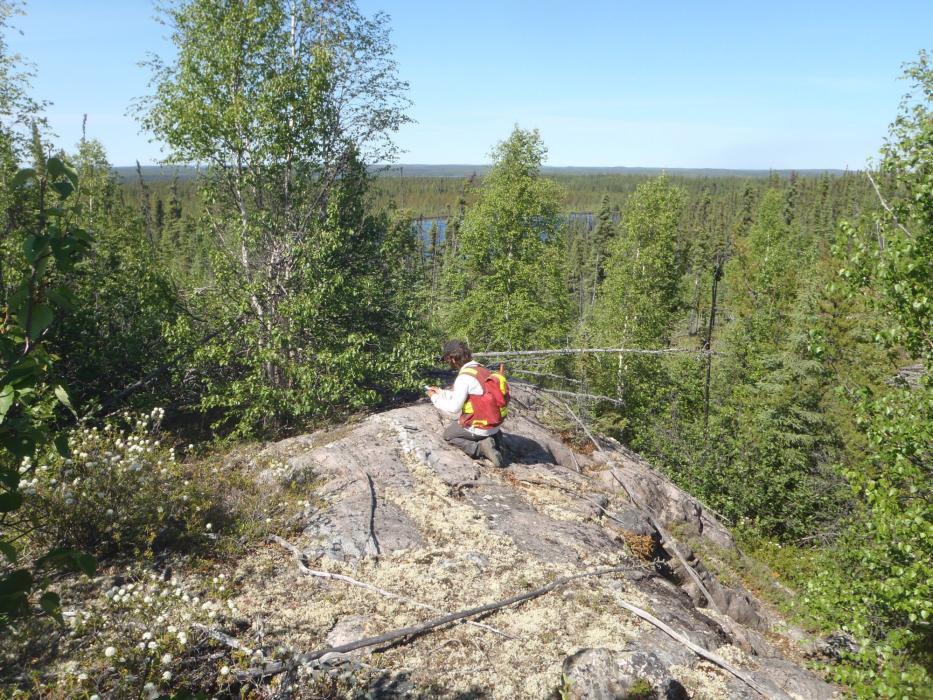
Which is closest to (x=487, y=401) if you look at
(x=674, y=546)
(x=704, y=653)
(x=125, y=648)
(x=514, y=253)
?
(x=674, y=546)

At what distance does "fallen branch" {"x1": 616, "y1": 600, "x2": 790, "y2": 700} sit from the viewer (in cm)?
476

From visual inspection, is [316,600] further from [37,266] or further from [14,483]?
[37,266]

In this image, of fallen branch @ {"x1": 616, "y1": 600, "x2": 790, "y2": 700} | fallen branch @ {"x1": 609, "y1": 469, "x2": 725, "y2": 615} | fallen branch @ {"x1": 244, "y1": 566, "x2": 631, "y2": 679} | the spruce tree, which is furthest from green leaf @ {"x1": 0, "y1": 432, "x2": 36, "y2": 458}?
the spruce tree

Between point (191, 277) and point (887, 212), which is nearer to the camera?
point (887, 212)

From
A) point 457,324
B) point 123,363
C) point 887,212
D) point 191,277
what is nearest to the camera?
point 887,212

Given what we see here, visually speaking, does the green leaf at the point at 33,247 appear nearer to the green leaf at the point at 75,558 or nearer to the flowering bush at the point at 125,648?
A: the green leaf at the point at 75,558

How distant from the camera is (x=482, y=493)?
732 cm

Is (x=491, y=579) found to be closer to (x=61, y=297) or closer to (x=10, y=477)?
(x=10, y=477)

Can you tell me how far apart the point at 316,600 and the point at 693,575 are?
4870mm

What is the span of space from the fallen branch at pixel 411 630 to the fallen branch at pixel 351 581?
16cm

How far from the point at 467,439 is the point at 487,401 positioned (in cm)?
73

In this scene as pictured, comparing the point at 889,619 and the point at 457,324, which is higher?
the point at 457,324

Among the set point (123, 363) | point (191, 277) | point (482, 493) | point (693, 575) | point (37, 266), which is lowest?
point (693, 575)

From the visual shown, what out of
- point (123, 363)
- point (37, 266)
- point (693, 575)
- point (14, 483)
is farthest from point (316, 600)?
point (123, 363)
